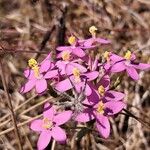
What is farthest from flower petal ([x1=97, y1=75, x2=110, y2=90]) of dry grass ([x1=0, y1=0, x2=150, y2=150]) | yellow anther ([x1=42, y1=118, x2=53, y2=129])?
dry grass ([x1=0, y1=0, x2=150, y2=150])

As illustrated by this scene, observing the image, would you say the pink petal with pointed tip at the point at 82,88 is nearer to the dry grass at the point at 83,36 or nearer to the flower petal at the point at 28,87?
the flower petal at the point at 28,87

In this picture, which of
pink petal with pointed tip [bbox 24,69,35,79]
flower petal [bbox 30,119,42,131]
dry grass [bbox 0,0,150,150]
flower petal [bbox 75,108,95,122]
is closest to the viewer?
flower petal [bbox 75,108,95,122]

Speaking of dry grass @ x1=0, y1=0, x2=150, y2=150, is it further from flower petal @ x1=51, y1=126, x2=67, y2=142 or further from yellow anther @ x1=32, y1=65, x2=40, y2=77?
flower petal @ x1=51, y1=126, x2=67, y2=142

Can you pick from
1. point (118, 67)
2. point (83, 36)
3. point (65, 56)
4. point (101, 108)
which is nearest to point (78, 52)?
point (65, 56)

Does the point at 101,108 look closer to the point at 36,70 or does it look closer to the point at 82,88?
the point at 82,88

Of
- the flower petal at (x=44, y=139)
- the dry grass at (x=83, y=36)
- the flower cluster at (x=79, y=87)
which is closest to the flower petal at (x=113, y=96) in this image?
the flower cluster at (x=79, y=87)

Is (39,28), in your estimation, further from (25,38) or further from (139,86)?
(139,86)

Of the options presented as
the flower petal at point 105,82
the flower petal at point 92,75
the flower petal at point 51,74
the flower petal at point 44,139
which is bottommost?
the flower petal at point 44,139
